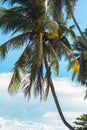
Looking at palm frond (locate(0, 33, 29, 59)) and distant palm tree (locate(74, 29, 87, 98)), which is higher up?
palm frond (locate(0, 33, 29, 59))

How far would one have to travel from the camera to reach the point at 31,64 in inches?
1236

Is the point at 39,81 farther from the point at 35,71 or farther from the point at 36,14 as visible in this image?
the point at 36,14

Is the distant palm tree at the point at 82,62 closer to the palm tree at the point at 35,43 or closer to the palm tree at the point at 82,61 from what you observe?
the palm tree at the point at 82,61

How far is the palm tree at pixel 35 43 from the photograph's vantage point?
3141 cm

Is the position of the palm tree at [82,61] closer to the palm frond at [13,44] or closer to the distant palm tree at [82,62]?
the distant palm tree at [82,62]

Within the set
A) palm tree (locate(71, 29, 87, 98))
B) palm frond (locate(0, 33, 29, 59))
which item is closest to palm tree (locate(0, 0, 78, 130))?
palm frond (locate(0, 33, 29, 59))

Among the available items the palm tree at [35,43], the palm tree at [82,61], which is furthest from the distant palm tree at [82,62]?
the palm tree at [35,43]

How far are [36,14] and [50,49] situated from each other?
282 cm

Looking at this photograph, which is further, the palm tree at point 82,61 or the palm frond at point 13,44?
the palm tree at point 82,61

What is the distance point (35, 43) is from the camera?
3161 cm

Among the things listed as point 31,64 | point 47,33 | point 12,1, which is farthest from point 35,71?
point 12,1

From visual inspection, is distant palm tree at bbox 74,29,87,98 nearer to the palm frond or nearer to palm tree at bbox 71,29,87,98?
palm tree at bbox 71,29,87,98

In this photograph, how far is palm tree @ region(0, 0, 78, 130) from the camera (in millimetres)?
31406

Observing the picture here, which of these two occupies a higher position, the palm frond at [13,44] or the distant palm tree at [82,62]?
the palm frond at [13,44]
